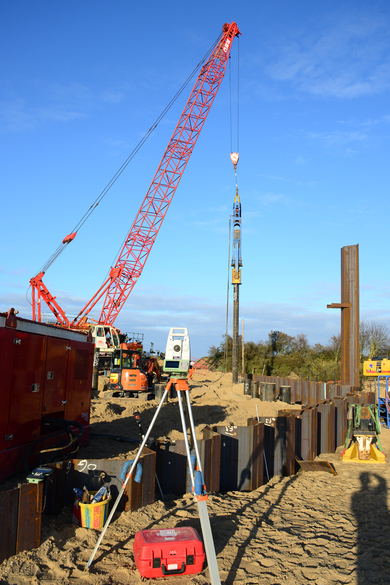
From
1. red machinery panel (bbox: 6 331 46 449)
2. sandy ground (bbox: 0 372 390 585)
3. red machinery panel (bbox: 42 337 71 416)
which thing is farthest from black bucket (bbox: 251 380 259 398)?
red machinery panel (bbox: 6 331 46 449)

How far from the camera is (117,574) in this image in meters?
4.43

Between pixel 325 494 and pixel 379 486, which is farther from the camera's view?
pixel 379 486

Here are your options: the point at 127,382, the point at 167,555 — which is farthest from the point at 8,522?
the point at 127,382

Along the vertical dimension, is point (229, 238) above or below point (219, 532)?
above

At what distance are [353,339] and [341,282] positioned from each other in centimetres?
275

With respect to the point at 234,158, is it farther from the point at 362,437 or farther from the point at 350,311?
the point at 362,437

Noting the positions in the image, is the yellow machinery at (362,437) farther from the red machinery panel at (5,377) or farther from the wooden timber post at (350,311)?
the wooden timber post at (350,311)

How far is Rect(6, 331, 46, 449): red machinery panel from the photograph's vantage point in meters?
7.31

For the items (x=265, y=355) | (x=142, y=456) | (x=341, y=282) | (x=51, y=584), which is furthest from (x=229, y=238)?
(x=51, y=584)

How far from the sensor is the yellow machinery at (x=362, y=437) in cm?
1064

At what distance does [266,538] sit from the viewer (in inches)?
221

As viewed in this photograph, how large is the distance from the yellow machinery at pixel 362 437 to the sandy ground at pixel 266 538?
1360 millimetres

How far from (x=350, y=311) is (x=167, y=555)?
17369 mm

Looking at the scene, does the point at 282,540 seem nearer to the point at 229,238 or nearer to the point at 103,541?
the point at 103,541
